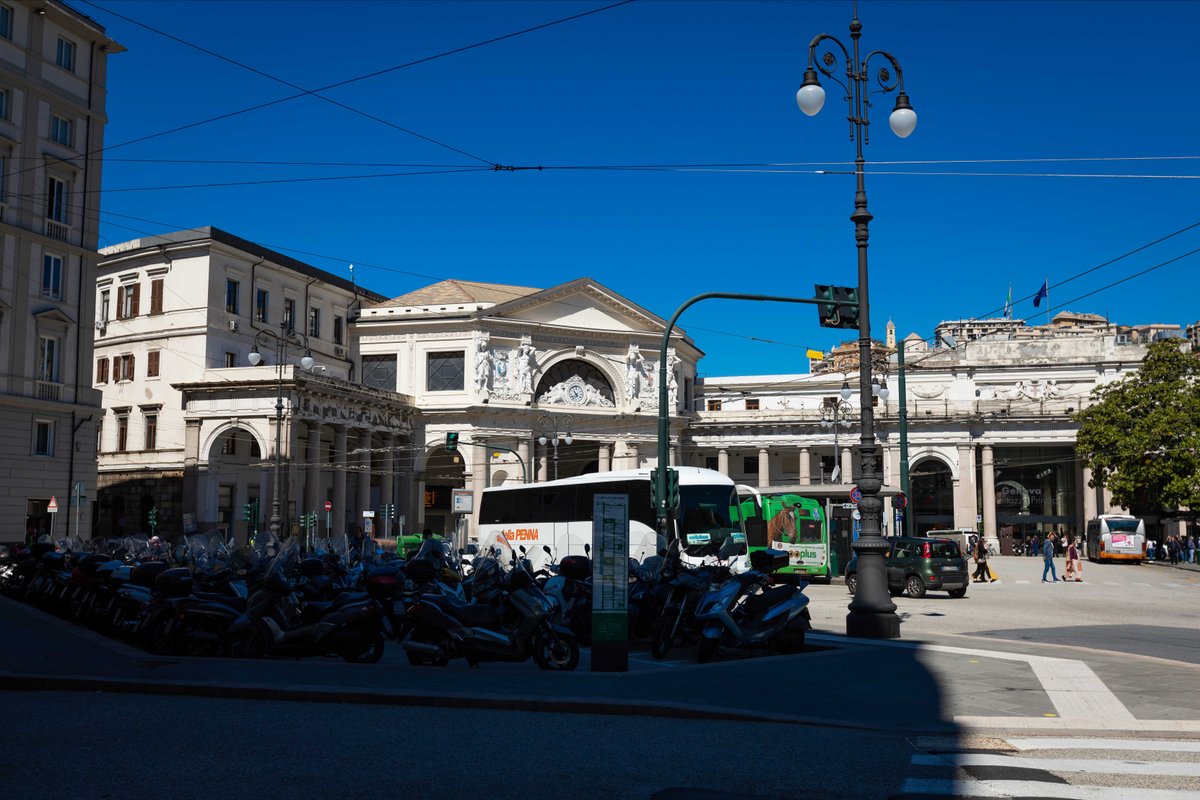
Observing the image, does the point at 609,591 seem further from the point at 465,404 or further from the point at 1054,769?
the point at 465,404

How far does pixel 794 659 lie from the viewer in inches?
471

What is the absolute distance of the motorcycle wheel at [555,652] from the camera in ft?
38.1

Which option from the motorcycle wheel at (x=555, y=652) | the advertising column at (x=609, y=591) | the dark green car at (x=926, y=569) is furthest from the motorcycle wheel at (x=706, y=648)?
the dark green car at (x=926, y=569)

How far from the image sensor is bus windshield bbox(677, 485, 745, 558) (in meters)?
29.6

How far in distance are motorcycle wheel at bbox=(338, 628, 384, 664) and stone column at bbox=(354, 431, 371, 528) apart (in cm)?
4168

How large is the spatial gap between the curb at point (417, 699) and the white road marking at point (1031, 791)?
1790 millimetres

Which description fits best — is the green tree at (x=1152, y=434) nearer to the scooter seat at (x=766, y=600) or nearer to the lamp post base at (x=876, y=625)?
the lamp post base at (x=876, y=625)

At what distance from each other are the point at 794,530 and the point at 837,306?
1884cm

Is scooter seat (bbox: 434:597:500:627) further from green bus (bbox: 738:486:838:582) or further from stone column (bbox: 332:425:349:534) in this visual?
stone column (bbox: 332:425:349:534)

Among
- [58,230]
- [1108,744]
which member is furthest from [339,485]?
[1108,744]

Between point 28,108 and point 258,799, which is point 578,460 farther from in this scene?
point 258,799

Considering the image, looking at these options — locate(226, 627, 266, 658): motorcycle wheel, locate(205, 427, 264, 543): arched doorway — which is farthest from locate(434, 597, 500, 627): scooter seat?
locate(205, 427, 264, 543): arched doorway

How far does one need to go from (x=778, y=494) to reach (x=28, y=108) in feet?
90.8

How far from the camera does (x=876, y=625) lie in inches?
574
